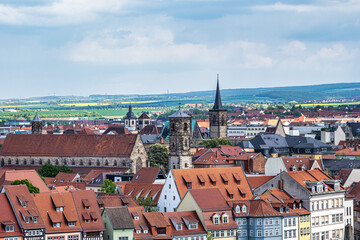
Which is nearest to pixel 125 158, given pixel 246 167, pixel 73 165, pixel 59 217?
pixel 73 165

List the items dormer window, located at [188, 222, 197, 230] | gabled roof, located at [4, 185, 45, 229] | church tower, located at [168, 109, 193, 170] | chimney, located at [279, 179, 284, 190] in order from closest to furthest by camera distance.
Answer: gabled roof, located at [4, 185, 45, 229]
dormer window, located at [188, 222, 197, 230]
chimney, located at [279, 179, 284, 190]
church tower, located at [168, 109, 193, 170]

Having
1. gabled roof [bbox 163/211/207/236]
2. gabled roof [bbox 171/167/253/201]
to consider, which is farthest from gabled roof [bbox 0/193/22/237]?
gabled roof [bbox 171/167/253/201]

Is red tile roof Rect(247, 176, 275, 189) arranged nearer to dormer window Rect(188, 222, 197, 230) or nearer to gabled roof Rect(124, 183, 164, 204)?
gabled roof Rect(124, 183, 164, 204)

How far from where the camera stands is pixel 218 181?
110062mm

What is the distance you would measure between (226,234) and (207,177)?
47.2 feet

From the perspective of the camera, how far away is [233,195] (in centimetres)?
10756

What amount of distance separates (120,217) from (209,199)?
11.1 metres

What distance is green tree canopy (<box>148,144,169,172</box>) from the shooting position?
16638 centimetres

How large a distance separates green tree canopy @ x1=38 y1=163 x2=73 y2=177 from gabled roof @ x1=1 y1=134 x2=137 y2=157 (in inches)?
251

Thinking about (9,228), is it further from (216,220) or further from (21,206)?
(216,220)

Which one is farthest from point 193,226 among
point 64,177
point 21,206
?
point 64,177

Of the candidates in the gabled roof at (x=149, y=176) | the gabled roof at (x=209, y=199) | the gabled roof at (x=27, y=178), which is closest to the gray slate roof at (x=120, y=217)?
the gabled roof at (x=209, y=199)

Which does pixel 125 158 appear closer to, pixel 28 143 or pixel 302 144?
pixel 28 143

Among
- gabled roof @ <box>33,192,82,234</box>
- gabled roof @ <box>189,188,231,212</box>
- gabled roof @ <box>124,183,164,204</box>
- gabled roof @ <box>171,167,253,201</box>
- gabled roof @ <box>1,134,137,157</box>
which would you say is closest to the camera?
gabled roof @ <box>33,192,82,234</box>
